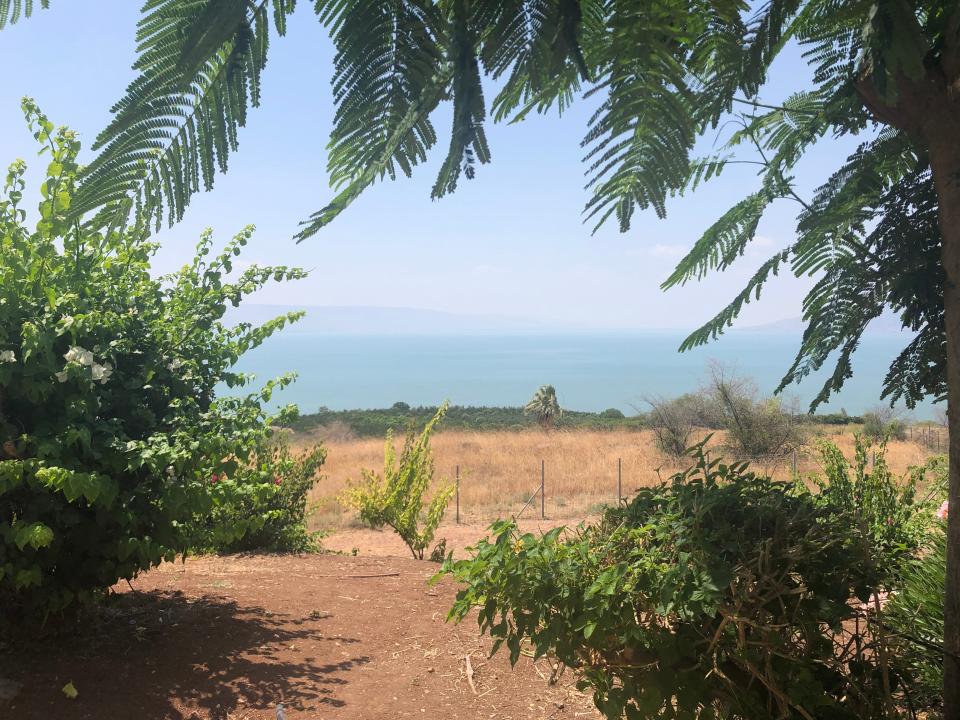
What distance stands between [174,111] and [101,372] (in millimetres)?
2711

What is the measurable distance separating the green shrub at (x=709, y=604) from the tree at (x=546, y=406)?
30608 mm

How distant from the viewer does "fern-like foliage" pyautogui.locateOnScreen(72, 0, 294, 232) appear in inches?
51.4

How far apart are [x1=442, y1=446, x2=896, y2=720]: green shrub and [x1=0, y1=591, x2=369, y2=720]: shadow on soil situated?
182 cm

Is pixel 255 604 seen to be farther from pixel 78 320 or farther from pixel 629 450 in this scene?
pixel 629 450

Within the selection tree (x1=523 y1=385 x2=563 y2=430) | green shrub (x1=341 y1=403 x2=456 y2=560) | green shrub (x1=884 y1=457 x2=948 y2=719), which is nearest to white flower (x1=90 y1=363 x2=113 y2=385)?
green shrub (x1=884 y1=457 x2=948 y2=719)

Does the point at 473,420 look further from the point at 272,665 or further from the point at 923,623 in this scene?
the point at 923,623

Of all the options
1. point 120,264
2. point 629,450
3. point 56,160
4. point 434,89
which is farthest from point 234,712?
point 629,450

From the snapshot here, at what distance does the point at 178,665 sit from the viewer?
4168 mm

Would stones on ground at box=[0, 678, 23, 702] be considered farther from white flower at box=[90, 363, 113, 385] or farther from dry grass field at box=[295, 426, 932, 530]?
dry grass field at box=[295, 426, 932, 530]

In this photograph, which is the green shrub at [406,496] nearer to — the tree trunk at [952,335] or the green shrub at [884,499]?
the green shrub at [884,499]

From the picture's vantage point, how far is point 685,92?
1.77 metres

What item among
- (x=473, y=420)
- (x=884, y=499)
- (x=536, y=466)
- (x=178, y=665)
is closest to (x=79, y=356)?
(x=178, y=665)

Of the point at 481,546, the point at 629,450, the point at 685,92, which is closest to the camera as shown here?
the point at 685,92

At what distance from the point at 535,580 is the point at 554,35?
5.77 ft
